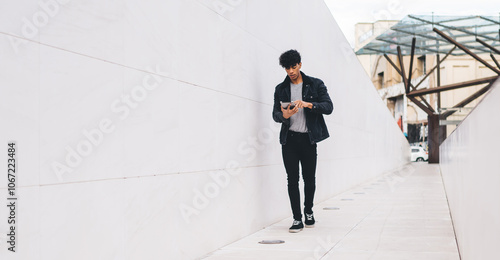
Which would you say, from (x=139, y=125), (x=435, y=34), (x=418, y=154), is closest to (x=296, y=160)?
(x=139, y=125)

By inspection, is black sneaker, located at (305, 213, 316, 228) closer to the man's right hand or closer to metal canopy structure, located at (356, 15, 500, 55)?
the man's right hand

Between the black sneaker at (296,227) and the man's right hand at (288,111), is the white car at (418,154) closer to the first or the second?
the black sneaker at (296,227)

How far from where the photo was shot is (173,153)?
3750 mm

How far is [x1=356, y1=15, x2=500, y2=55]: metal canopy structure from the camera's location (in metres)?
22.0

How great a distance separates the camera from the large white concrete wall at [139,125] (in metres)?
2.41

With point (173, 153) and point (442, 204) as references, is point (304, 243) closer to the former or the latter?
point (173, 153)

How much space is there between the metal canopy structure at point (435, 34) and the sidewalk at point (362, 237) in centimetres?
1559

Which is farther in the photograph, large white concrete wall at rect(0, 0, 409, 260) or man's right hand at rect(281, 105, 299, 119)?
man's right hand at rect(281, 105, 299, 119)

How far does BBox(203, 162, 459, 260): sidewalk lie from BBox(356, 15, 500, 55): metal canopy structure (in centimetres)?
1559

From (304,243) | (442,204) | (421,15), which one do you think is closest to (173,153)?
(304,243)

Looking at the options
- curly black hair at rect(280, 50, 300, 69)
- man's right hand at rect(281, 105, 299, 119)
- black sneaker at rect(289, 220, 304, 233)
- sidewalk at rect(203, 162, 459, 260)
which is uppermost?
curly black hair at rect(280, 50, 300, 69)

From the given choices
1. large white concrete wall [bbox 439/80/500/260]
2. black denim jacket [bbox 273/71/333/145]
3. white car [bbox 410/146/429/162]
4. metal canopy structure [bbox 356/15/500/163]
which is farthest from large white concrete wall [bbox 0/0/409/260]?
white car [bbox 410/146/429/162]

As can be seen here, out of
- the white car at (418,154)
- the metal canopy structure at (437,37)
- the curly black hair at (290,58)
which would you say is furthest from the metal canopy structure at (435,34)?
the curly black hair at (290,58)

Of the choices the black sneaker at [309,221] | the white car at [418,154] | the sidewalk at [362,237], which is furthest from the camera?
the white car at [418,154]
